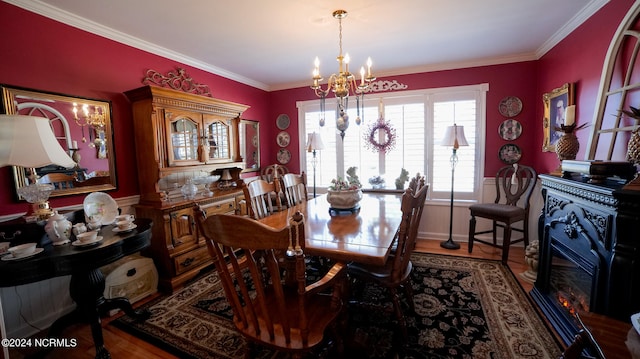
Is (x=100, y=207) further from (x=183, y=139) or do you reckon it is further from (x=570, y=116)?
(x=570, y=116)

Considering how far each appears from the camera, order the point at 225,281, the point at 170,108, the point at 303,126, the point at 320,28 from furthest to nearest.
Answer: the point at 303,126, the point at 170,108, the point at 320,28, the point at 225,281

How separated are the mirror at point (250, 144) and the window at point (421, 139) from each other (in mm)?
1043

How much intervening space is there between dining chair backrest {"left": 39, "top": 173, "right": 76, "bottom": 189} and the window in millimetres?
3155

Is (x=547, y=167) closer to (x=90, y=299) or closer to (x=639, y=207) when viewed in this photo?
(x=639, y=207)

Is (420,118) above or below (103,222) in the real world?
above

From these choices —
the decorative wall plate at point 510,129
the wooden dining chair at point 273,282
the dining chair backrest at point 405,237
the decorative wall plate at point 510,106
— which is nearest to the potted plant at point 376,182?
the decorative wall plate at point 510,129

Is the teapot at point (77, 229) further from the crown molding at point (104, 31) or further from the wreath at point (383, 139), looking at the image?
the wreath at point (383, 139)

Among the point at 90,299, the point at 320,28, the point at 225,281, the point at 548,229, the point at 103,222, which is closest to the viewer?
the point at 225,281

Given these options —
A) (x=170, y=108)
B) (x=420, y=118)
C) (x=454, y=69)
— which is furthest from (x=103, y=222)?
(x=454, y=69)

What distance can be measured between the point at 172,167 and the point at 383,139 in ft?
9.37

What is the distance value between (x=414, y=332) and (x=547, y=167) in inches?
104

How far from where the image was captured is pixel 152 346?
1791mm

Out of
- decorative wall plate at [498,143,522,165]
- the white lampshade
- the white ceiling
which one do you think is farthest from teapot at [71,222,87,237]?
decorative wall plate at [498,143,522,165]

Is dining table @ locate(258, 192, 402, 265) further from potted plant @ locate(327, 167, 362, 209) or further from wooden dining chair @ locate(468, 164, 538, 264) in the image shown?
wooden dining chair @ locate(468, 164, 538, 264)
